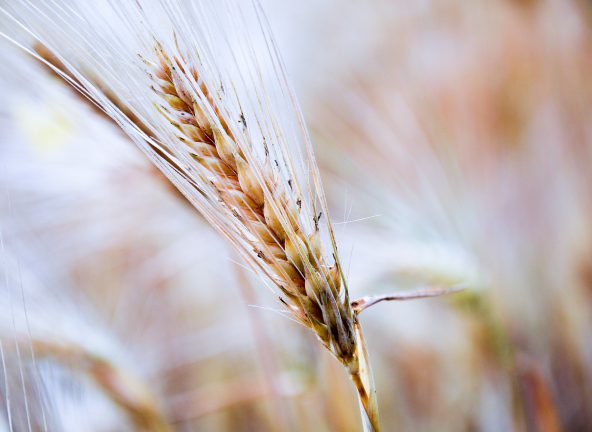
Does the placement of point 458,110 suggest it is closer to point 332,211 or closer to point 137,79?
point 332,211

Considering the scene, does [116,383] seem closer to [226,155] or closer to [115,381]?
[115,381]

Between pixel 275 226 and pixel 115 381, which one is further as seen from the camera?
pixel 115 381

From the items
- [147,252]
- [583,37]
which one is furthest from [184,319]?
[583,37]

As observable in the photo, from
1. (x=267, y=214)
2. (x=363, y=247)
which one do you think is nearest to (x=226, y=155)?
(x=267, y=214)

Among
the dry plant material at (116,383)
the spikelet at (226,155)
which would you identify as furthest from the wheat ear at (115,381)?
the spikelet at (226,155)

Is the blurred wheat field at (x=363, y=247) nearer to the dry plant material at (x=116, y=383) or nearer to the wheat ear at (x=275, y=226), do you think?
the dry plant material at (x=116, y=383)

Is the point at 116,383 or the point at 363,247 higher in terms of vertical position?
the point at 363,247
